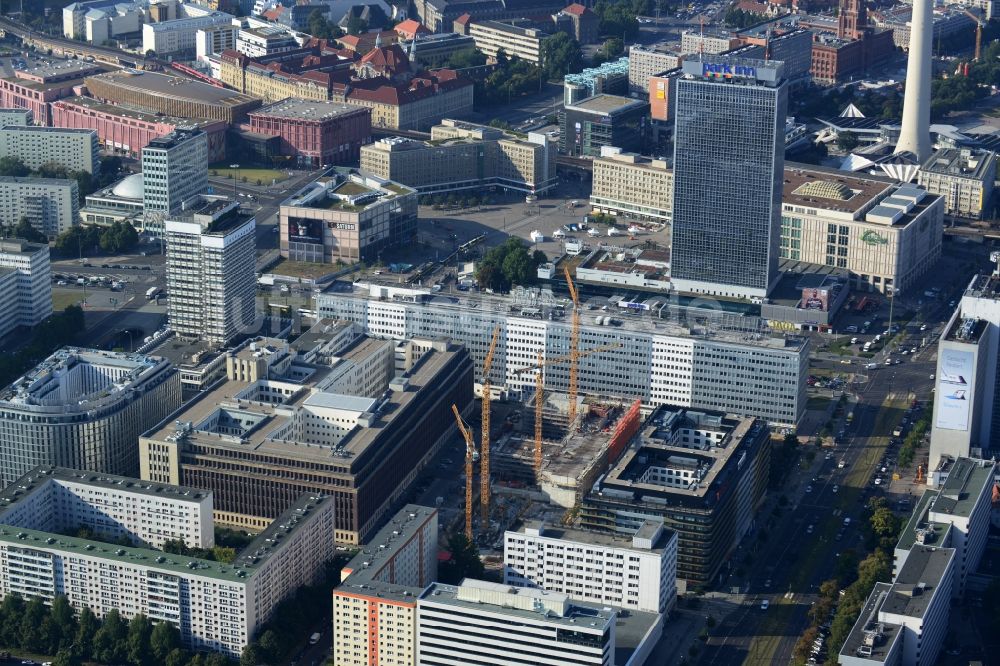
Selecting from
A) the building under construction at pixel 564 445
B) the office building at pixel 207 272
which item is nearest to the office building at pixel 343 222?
the office building at pixel 207 272

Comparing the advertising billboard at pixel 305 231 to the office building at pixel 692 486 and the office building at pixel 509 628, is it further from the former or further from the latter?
the office building at pixel 509 628

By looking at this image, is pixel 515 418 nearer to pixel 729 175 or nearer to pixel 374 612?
pixel 729 175

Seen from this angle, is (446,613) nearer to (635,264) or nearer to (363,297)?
(363,297)

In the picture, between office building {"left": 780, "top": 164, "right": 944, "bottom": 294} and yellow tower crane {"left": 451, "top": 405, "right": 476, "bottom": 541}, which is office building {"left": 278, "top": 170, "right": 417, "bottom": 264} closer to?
office building {"left": 780, "top": 164, "right": 944, "bottom": 294}

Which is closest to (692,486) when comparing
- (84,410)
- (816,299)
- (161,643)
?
(161,643)

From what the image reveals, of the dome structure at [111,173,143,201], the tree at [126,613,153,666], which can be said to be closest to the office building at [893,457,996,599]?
the tree at [126,613,153,666]
